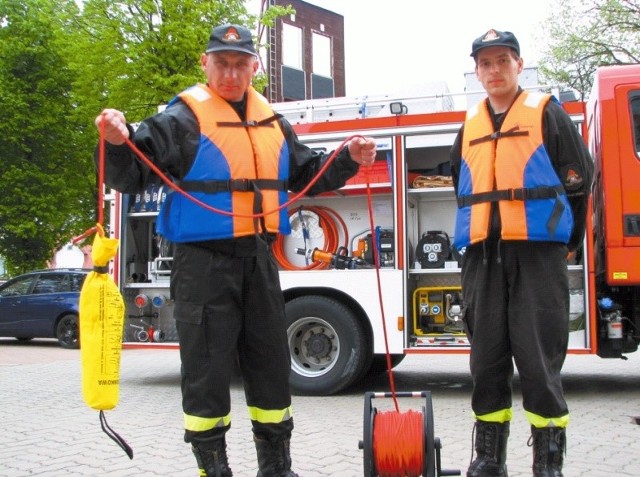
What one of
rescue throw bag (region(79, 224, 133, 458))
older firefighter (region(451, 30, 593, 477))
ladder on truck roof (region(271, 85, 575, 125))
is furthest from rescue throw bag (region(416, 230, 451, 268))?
rescue throw bag (region(79, 224, 133, 458))

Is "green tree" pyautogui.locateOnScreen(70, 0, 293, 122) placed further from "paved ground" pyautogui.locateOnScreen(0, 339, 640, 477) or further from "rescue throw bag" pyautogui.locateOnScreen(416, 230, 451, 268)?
"rescue throw bag" pyautogui.locateOnScreen(416, 230, 451, 268)

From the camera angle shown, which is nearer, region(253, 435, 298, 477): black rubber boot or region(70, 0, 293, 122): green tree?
region(253, 435, 298, 477): black rubber boot

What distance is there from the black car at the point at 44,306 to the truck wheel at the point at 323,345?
28.7ft

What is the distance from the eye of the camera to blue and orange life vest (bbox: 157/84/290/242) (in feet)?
11.0

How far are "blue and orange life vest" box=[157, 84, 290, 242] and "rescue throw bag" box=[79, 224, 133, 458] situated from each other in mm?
398

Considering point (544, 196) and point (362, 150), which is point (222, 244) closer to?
point (362, 150)

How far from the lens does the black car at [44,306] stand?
15.4 metres

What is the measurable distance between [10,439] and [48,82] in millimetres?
20458

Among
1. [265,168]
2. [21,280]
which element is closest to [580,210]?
[265,168]

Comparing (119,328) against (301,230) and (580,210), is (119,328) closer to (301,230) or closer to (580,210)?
(580,210)

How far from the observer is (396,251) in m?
7.57

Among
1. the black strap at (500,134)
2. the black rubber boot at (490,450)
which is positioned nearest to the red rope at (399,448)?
the black rubber boot at (490,450)

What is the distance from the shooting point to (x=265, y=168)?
138 inches

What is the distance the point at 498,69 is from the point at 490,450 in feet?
5.99
